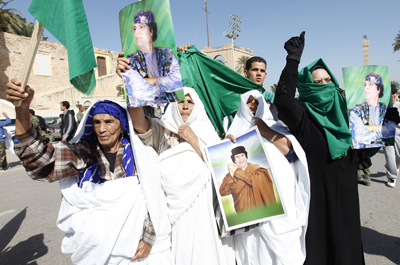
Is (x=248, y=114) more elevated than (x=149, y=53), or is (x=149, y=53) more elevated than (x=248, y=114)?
(x=149, y=53)

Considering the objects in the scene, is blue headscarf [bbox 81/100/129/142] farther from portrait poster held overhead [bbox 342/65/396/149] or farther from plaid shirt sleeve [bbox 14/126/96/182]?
portrait poster held overhead [bbox 342/65/396/149]

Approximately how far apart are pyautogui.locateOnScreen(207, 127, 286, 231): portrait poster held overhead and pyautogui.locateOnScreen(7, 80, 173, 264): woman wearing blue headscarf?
0.49 metres

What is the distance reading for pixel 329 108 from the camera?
194 centimetres

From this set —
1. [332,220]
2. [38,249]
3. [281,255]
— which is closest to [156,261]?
[281,255]

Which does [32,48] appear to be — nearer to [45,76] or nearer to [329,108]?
[329,108]

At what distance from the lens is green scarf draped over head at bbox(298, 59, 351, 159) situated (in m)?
1.89

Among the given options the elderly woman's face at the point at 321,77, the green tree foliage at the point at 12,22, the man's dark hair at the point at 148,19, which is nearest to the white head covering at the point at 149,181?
the man's dark hair at the point at 148,19

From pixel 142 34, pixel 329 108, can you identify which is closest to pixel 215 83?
pixel 329 108

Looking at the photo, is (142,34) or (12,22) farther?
(12,22)

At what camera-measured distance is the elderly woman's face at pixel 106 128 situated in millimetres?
1800

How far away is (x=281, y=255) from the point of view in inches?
73.2

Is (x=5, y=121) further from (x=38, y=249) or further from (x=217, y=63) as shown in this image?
(x=217, y=63)

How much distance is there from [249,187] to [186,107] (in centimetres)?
91

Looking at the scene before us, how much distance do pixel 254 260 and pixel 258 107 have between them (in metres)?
1.31
